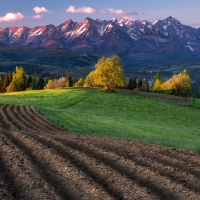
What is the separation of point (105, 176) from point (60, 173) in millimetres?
1747

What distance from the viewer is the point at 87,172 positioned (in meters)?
12.0

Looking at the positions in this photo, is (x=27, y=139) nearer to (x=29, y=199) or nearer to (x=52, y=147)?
(x=52, y=147)

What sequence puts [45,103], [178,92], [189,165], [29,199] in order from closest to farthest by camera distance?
[29,199] < [189,165] < [45,103] < [178,92]

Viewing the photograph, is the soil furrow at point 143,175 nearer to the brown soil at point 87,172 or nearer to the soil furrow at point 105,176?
the brown soil at point 87,172

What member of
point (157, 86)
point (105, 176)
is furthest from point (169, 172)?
point (157, 86)

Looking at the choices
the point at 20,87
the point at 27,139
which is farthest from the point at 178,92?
the point at 27,139

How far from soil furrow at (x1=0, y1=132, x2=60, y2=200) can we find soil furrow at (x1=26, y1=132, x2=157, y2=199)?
1.95 m

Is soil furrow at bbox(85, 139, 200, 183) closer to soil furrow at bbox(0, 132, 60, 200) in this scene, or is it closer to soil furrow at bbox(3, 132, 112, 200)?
soil furrow at bbox(3, 132, 112, 200)

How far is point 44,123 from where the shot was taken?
33.2 meters

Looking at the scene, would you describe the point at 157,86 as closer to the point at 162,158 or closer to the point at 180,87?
the point at 180,87

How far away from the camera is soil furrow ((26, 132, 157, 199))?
10.0 m

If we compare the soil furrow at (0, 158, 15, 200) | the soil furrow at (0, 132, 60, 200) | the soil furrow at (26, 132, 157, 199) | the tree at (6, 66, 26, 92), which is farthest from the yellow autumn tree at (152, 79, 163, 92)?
the soil furrow at (0, 158, 15, 200)

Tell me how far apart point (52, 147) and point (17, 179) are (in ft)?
14.4

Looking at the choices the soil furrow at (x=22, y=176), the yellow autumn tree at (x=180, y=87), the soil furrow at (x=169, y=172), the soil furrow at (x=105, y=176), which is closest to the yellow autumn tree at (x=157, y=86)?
the yellow autumn tree at (x=180, y=87)
